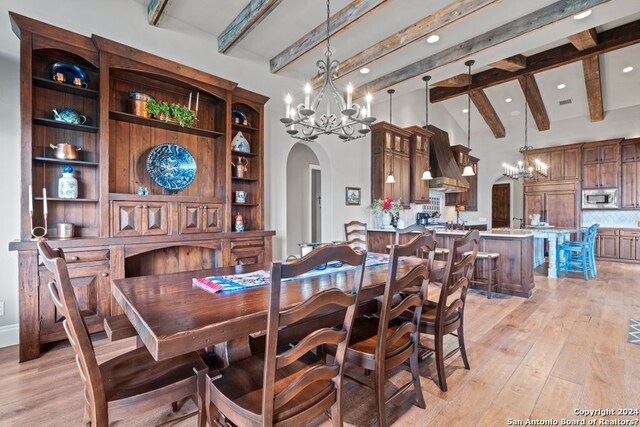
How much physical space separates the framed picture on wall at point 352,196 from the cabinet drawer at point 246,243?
2347 mm

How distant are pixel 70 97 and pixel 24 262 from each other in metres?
1.55

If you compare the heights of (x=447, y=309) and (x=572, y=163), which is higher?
(x=572, y=163)

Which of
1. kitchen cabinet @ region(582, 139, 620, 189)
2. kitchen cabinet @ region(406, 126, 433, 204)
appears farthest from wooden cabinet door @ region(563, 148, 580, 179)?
kitchen cabinet @ region(406, 126, 433, 204)

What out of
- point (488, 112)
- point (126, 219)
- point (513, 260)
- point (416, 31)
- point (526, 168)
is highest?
point (488, 112)

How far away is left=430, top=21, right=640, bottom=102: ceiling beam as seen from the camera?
15.6 feet

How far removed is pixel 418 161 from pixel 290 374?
20.7 feet

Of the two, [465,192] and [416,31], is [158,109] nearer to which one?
[416,31]

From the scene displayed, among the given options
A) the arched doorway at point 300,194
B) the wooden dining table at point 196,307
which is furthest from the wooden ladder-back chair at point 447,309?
the arched doorway at point 300,194

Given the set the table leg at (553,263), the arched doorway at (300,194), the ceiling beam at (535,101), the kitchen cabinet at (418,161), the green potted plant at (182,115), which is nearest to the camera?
the green potted plant at (182,115)

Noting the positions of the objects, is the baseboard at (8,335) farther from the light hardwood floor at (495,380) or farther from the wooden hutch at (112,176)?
the wooden hutch at (112,176)

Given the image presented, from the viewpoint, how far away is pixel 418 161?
6.83 m

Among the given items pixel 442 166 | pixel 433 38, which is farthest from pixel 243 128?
pixel 442 166

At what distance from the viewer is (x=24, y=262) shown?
2352 millimetres

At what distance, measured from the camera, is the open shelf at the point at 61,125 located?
8.29 ft
